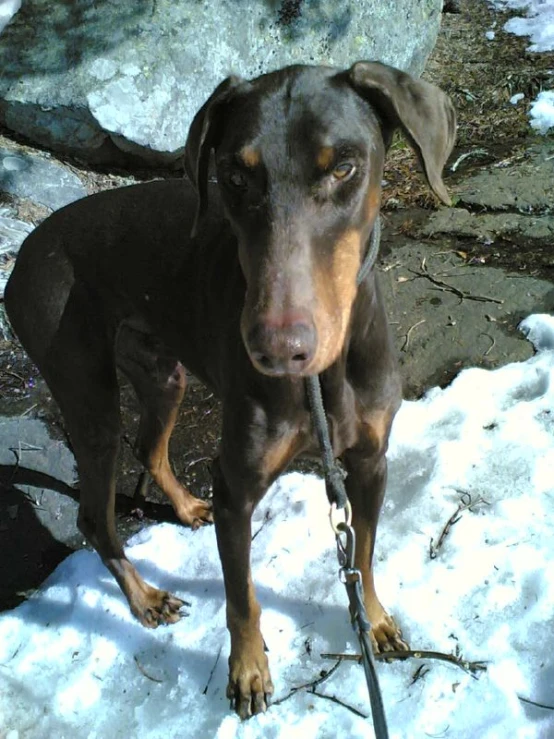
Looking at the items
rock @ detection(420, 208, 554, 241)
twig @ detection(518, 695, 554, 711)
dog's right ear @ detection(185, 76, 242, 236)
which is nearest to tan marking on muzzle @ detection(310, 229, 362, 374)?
dog's right ear @ detection(185, 76, 242, 236)

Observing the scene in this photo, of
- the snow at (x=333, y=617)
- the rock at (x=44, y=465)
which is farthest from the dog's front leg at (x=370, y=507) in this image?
the rock at (x=44, y=465)

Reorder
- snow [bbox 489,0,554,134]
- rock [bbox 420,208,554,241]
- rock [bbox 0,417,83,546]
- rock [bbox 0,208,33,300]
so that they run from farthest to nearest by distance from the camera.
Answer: snow [bbox 489,0,554,134], rock [bbox 420,208,554,241], rock [bbox 0,208,33,300], rock [bbox 0,417,83,546]

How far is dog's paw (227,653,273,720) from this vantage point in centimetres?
288

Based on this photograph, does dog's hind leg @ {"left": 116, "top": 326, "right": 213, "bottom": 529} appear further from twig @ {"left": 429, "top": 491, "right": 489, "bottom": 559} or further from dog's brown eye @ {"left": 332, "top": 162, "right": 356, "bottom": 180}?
dog's brown eye @ {"left": 332, "top": 162, "right": 356, "bottom": 180}

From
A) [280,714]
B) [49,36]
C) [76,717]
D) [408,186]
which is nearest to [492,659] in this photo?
[280,714]

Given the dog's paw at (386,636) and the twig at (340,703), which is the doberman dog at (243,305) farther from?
the twig at (340,703)

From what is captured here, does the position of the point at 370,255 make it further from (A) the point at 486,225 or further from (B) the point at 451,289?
(A) the point at 486,225

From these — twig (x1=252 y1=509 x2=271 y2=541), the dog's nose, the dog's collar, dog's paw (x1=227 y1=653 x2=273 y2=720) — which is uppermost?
the dog's nose

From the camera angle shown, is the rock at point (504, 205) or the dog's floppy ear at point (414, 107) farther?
the rock at point (504, 205)

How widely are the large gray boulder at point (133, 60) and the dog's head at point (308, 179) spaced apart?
3646 millimetres

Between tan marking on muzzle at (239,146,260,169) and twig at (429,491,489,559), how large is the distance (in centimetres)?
196

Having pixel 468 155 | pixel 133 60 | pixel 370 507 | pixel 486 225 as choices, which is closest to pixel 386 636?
pixel 370 507

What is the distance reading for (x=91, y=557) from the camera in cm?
358

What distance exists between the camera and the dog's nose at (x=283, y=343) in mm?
1817
